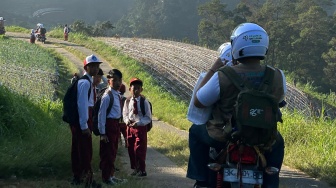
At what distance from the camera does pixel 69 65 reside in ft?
84.6

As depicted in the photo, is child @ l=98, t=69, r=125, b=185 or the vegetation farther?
the vegetation

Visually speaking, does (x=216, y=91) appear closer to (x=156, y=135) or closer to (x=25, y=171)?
(x=25, y=171)

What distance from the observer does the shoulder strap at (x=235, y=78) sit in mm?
3795

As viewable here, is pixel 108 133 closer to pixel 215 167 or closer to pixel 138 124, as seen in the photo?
pixel 138 124

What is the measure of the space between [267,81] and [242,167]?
0.60 metres

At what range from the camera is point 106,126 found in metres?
7.14

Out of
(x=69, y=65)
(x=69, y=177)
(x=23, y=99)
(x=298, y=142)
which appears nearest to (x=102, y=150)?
(x=69, y=177)

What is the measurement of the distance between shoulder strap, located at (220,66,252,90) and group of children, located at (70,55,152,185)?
9.08ft

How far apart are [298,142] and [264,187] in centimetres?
617

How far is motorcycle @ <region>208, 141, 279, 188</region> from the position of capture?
3779mm

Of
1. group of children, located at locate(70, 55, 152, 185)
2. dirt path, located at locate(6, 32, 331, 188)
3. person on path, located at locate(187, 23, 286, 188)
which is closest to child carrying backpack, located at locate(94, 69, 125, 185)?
group of children, located at locate(70, 55, 152, 185)

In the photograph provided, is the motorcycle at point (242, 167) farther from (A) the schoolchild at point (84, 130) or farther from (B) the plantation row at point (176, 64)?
(B) the plantation row at point (176, 64)

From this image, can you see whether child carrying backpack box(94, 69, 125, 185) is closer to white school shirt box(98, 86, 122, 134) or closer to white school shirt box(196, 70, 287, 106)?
white school shirt box(98, 86, 122, 134)

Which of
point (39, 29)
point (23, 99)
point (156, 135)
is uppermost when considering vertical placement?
point (39, 29)
